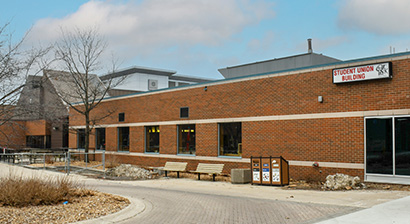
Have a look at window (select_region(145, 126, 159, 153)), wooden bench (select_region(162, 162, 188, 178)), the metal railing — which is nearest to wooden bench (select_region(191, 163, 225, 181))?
wooden bench (select_region(162, 162, 188, 178))

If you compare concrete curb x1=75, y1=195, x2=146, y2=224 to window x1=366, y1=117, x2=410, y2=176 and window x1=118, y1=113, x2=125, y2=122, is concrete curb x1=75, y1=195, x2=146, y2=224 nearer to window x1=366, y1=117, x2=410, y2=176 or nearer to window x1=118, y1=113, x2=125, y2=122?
window x1=366, y1=117, x2=410, y2=176

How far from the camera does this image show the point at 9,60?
1182 cm

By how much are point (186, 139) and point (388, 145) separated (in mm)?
13228

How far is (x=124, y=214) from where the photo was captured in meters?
10.6

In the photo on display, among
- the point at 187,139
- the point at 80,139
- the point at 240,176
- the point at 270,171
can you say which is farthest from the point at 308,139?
the point at 80,139

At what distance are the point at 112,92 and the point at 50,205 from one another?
40365 millimetres

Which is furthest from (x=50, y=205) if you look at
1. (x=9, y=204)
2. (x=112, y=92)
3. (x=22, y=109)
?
(x=112, y=92)

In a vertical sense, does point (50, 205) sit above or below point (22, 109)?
below

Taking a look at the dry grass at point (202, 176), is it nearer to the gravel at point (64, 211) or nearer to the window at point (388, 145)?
the window at point (388, 145)

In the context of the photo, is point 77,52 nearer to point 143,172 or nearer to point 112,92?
point 143,172

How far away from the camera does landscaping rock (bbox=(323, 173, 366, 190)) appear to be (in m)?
15.8

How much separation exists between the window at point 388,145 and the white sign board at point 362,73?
181 centimetres

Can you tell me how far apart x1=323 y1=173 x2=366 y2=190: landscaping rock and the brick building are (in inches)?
31.2

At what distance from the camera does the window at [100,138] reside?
111ft
